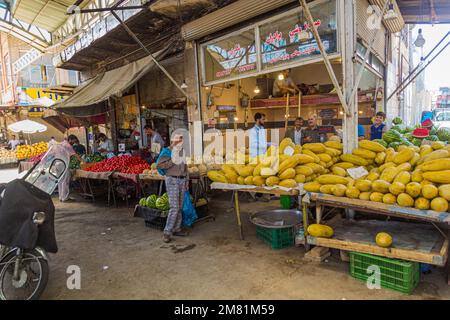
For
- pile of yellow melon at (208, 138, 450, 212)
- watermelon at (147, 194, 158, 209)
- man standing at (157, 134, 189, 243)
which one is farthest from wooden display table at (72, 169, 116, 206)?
pile of yellow melon at (208, 138, 450, 212)

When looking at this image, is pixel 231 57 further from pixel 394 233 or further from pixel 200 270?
pixel 394 233

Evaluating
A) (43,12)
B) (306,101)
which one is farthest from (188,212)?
(43,12)

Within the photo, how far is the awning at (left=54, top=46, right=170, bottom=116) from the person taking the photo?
24.4ft

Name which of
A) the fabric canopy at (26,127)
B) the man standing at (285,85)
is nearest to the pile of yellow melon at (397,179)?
the man standing at (285,85)

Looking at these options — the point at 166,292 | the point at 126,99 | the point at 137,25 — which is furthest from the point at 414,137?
the point at 126,99

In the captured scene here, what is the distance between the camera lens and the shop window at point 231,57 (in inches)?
252

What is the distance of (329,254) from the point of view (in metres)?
3.98

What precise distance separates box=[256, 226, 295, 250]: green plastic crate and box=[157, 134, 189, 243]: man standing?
60.9 inches

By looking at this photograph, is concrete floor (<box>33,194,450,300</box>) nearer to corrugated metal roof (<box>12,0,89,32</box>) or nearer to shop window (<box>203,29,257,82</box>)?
shop window (<box>203,29,257,82</box>)

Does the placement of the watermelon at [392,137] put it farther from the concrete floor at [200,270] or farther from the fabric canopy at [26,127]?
the fabric canopy at [26,127]

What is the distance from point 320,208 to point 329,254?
27.0 inches

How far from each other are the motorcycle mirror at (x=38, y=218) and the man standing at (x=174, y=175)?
1988 millimetres
